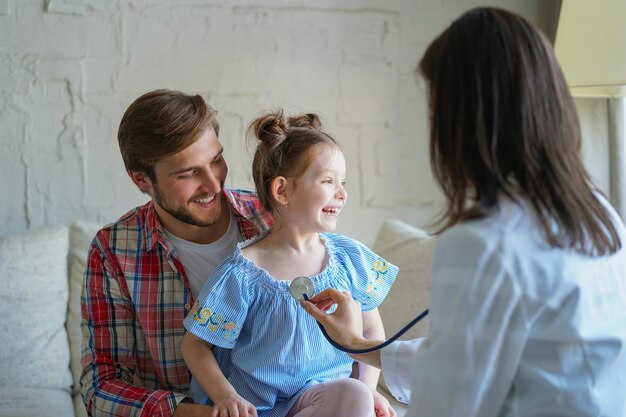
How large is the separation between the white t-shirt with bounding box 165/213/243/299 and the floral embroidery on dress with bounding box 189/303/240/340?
0.24 m

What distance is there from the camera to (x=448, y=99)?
106 centimetres

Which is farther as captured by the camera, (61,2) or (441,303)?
(61,2)

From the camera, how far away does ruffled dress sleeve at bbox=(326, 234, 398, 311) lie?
1.70 meters

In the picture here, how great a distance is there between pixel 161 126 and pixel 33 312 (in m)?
0.91

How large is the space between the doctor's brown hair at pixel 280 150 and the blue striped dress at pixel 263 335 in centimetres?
16

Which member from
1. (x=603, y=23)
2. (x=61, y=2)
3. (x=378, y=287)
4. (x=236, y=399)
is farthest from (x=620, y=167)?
(x=61, y=2)

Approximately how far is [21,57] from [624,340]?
208 centimetres

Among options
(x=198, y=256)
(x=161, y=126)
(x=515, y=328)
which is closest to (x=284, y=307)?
(x=198, y=256)

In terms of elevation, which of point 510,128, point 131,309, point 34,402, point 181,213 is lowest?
point 34,402

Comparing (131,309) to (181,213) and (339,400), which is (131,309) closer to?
(181,213)

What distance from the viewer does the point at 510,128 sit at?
104 centimetres

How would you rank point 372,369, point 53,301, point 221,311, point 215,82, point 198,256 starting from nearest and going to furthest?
1. point 221,311
2. point 372,369
3. point 198,256
4. point 53,301
5. point 215,82

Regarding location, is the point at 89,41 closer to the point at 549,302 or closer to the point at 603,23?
the point at 603,23

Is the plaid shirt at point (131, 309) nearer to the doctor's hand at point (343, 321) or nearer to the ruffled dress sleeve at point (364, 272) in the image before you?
the ruffled dress sleeve at point (364, 272)
